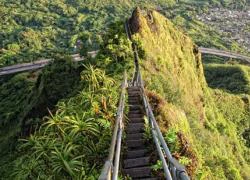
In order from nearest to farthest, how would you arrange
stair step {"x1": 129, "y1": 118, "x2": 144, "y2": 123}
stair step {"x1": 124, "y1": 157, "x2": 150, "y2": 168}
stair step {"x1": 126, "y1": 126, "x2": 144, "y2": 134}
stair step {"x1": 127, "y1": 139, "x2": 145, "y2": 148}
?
stair step {"x1": 124, "y1": 157, "x2": 150, "y2": 168} → stair step {"x1": 127, "y1": 139, "x2": 145, "y2": 148} → stair step {"x1": 126, "y1": 126, "x2": 144, "y2": 134} → stair step {"x1": 129, "y1": 118, "x2": 144, "y2": 123}

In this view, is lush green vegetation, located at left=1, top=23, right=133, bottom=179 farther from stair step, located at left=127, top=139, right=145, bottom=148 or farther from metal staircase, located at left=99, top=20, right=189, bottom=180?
stair step, located at left=127, top=139, right=145, bottom=148

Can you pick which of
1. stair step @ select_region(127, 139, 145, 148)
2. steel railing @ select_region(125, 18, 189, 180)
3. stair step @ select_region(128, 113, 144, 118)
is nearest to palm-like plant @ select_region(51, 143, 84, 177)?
steel railing @ select_region(125, 18, 189, 180)

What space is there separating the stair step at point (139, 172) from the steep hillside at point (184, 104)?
3.60 feet

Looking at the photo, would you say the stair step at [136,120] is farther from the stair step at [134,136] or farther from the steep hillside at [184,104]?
the stair step at [134,136]

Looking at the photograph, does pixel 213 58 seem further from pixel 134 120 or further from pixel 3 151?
pixel 134 120

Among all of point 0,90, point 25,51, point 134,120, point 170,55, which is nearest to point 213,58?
point 25,51

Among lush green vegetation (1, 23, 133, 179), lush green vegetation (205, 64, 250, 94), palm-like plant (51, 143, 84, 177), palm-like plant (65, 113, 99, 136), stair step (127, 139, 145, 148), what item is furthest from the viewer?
lush green vegetation (205, 64, 250, 94)

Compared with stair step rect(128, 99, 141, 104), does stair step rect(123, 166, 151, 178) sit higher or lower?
higher

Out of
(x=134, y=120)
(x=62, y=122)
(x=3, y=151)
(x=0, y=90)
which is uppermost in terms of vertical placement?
(x=62, y=122)

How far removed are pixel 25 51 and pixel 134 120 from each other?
152m

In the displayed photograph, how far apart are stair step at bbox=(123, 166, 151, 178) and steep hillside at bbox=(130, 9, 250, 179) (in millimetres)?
1098

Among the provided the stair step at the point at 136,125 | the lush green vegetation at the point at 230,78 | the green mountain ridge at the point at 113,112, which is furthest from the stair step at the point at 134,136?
the lush green vegetation at the point at 230,78

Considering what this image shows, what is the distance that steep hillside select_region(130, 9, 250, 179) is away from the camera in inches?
644

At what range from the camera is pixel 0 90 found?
92.2 meters
